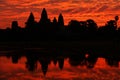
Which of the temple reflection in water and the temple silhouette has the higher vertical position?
the temple reflection in water

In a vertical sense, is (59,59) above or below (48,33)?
above

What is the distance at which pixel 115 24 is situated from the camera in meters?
162

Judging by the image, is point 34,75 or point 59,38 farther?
point 59,38

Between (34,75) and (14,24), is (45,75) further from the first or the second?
(14,24)

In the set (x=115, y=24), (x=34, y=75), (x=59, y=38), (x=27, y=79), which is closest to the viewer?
(x=27, y=79)

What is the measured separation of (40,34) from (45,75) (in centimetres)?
10389

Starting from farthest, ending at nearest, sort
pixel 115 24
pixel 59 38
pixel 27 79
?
pixel 115 24 < pixel 59 38 < pixel 27 79

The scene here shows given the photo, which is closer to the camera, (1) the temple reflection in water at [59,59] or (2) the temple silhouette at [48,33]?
(1) the temple reflection in water at [59,59]

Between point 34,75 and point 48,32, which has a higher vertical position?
point 34,75

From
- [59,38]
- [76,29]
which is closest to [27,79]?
[59,38]

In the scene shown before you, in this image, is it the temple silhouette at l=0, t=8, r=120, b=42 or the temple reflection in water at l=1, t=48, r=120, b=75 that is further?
the temple silhouette at l=0, t=8, r=120, b=42

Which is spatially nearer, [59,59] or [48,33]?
[59,59]

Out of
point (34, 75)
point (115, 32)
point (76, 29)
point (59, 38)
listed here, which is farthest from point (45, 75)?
point (76, 29)

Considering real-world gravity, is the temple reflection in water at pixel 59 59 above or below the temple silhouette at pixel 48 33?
above
